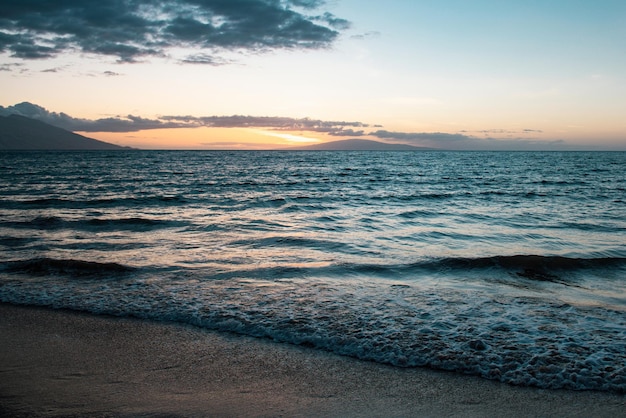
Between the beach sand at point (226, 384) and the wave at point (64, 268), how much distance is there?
3367 millimetres

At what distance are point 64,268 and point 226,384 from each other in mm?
6712

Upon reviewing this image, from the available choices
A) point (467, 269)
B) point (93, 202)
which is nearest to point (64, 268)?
point (467, 269)

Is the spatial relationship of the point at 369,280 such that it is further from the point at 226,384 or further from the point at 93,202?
the point at 93,202

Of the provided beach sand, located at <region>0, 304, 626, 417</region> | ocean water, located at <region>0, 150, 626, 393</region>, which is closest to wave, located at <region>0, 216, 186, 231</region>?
ocean water, located at <region>0, 150, 626, 393</region>

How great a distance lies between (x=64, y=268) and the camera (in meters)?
9.23

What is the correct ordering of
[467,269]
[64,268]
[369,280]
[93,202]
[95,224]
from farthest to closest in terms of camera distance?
[93,202], [95,224], [467,269], [64,268], [369,280]

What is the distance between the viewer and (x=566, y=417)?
12.5 ft

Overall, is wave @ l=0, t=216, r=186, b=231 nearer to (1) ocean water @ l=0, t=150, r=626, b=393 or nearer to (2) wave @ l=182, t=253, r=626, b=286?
(1) ocean water @ l=0, t=150, r=626, b=393

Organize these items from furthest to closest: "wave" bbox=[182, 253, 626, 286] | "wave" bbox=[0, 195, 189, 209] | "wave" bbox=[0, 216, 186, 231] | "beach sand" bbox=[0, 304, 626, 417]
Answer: "wave" bbox=[0, 195, 189, 209] < "wave" bbox=[0, 216, 186, 231] < "wave" bbox=[182, 253, 626, 286] < "beach sand" bbox=[0, 304, 626, 417]

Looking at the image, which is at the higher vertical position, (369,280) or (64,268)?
(369,280)

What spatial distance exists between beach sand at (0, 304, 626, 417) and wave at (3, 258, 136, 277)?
3.37 meters

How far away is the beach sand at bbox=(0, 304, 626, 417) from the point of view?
3875mm

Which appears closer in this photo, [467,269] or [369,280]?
[369,280]

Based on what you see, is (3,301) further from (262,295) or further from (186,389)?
(186,389)
